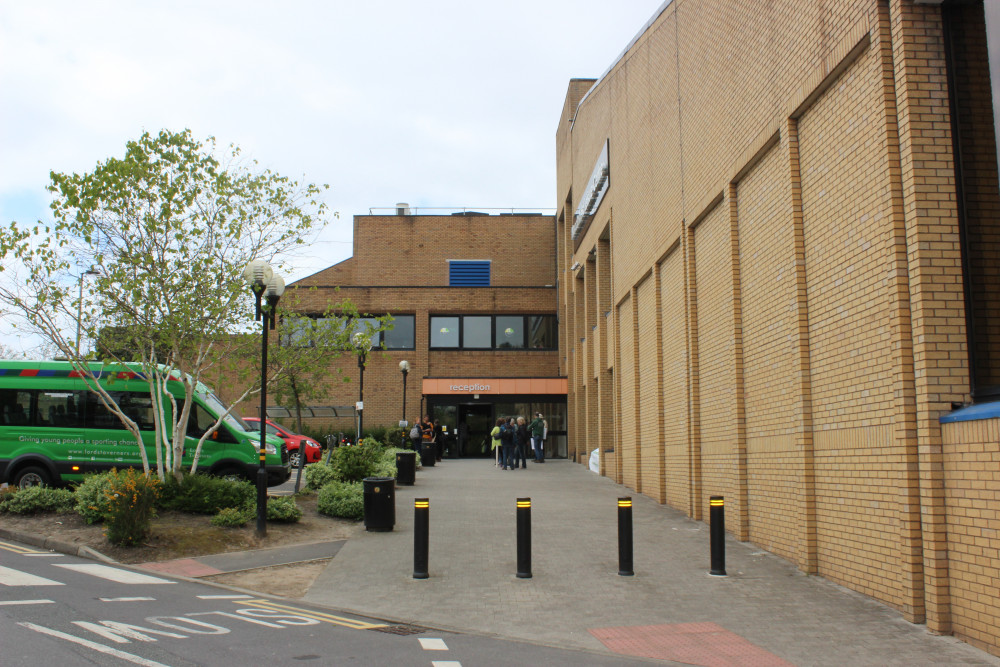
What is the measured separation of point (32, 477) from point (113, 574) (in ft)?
22.7

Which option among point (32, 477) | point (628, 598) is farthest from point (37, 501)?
point (628, 598)

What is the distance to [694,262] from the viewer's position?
1487 cm

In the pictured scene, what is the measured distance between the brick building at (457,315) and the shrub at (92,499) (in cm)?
2239

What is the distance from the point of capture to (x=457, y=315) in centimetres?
3847

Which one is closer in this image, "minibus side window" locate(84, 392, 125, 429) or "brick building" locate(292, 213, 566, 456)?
"minibus side window" locate(84, 392, 125, 429)

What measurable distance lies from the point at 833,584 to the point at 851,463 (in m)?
1.43

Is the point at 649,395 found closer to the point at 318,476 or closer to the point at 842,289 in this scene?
the point at 318,476

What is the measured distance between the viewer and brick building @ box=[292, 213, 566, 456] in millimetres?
36500

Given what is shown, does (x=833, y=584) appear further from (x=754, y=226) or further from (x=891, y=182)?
(x=754, y=226)

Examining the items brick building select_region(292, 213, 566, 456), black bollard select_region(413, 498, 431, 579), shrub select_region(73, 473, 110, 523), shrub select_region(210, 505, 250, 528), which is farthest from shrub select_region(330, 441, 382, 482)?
brick building select_region(292, 213, 566, 456)

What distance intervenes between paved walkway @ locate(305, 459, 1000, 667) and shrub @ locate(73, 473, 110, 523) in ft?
12.7

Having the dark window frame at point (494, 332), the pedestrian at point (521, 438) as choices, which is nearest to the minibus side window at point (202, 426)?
the pedestrian at point (521, 438)

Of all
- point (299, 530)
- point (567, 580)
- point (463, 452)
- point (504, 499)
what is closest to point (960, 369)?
point (567, 580)

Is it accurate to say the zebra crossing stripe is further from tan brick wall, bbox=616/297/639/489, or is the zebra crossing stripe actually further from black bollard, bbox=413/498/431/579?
tan brick wall, bbox=616/297/639/489
